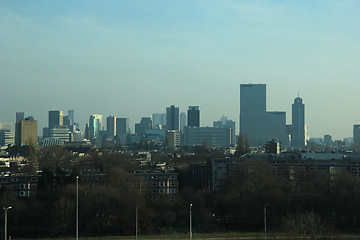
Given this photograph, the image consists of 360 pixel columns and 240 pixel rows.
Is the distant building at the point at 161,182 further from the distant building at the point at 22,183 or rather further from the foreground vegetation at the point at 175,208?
the distant building at the point at 22,183

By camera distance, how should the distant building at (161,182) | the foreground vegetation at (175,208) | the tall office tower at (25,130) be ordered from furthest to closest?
the tall office tower at (25,130), the distant building at (161,182), the foreground vegetation at (175,208)

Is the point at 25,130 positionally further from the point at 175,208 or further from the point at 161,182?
the point at 175,208

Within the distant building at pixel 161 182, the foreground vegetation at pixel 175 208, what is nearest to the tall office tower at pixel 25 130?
the distant building at pixel 161 182

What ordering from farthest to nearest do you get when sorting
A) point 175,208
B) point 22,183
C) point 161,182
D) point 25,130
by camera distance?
point 25,130, point 161,182, point 22,183, point 175,208

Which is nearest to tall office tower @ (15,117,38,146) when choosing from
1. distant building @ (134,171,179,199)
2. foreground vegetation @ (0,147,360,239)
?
distant building @ (134,171,179,199)

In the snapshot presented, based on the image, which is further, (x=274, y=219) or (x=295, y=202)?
Answer: (x=295, y=202)

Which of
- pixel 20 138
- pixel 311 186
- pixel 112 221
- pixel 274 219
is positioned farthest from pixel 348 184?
pixel 20 138

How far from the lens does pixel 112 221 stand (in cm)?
4412

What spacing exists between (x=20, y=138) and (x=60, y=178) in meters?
131

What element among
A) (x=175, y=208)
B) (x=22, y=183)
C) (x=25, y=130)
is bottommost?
(x=175, y=208)

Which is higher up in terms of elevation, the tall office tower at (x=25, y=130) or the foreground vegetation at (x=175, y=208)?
the tall office tower at (x=25, y=130)

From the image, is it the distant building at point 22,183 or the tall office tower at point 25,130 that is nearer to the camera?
the distant building at point 22,183

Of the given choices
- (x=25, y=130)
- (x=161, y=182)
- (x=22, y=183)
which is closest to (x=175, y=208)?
(x=161, y=182)

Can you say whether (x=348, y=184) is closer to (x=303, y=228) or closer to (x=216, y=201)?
(x=216, y=201)
